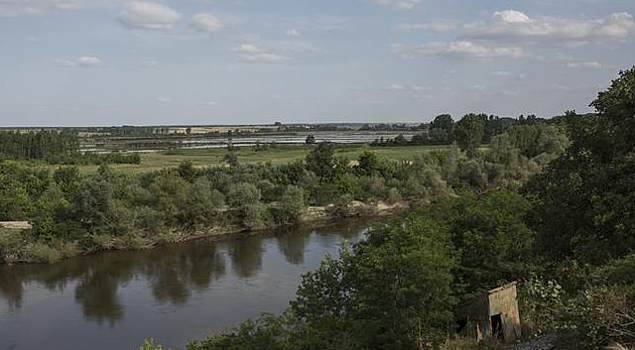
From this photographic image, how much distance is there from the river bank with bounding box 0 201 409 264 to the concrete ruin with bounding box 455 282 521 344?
28.6 meters

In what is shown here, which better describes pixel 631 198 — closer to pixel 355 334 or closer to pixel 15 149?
pixel 355 334

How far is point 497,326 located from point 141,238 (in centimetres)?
2978

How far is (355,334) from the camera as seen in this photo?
14.8m

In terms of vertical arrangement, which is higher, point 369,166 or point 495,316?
point 369,166

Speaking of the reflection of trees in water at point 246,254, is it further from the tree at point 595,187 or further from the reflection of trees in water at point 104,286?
the tree at point 595,187

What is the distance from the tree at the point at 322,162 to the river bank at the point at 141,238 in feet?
19.0

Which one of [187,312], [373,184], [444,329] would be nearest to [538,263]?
[444,329]

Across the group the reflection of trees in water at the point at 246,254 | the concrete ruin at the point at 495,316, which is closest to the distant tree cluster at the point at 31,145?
the reflection of trees in water at the point at 246,254

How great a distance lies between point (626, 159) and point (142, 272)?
90.4 feet

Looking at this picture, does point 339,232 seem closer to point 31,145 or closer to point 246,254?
point 246,254

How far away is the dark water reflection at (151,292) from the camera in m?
24.4

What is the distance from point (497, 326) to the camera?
49.2 ft

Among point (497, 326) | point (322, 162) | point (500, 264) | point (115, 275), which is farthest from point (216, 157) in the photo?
point (497, 326)

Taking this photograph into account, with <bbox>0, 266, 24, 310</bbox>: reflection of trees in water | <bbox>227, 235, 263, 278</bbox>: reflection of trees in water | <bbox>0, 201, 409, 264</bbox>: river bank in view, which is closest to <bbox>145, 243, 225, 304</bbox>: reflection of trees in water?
<bbox>227, 235, 263, 278</bbox>: reflection of trees in water
